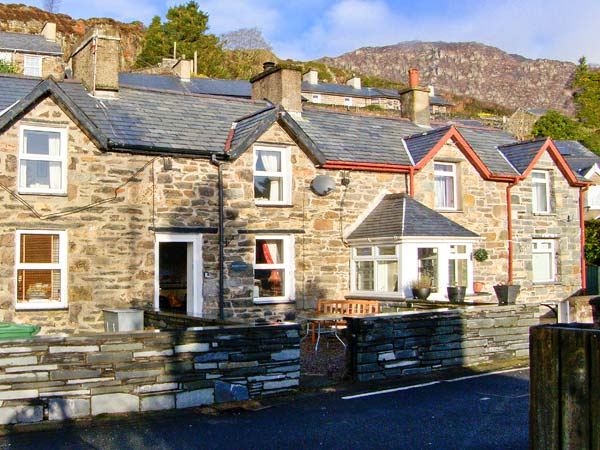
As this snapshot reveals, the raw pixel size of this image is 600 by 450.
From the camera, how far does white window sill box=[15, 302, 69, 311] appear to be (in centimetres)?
1477

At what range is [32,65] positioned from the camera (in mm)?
44344

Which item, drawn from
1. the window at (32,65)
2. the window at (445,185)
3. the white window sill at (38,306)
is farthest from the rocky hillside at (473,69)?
the white window sill at (38,306)

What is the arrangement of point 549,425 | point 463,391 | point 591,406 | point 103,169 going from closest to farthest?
point 591,406, point 549,425, point 463,391, point 103,169

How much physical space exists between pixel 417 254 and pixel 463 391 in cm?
807

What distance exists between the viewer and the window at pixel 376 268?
59.3ft

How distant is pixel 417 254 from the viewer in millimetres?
17953

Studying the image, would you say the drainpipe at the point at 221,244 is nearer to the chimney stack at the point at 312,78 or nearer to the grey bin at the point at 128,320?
the grey bin at the point at 128,320

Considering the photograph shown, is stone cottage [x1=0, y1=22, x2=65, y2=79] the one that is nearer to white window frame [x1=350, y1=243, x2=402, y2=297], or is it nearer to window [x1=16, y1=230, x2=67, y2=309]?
window [x1=16, y1=230, x2=67, y2=309]

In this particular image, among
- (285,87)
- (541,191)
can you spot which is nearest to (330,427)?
(285,87)

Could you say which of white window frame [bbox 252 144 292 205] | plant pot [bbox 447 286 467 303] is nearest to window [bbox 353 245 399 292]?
plant pot [bbox 447 286 467 303]

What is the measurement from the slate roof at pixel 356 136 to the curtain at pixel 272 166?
4.64 feet

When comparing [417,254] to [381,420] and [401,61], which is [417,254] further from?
[401,61]

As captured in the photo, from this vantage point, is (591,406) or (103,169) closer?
(591,406)

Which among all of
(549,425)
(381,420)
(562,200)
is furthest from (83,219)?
(562,200)
